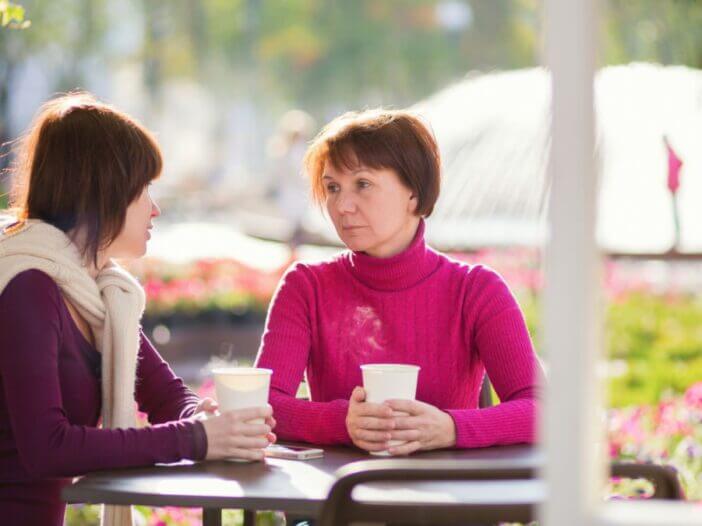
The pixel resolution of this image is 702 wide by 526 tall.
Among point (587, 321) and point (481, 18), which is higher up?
point (481, 18)

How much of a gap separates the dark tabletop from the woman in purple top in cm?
6

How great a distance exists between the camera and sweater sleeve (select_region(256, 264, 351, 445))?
259cm

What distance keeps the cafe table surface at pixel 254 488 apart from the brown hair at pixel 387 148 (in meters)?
0.79

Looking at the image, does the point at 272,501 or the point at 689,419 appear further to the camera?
the point at 689,419

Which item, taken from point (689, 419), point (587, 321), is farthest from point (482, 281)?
point (689, 419)

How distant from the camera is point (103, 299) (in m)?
2.56

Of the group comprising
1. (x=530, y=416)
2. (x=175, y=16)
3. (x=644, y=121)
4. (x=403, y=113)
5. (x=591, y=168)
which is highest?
(x=175, y=16)

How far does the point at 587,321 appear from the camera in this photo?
1275 mm

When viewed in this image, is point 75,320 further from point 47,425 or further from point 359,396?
point 359,396

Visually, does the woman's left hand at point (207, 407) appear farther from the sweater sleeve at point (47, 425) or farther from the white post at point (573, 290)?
the white post at point (573, 290)

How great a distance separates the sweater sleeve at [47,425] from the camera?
7.23ft

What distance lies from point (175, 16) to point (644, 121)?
34.3 metres

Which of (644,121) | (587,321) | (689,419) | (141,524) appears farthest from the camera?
(644,121)

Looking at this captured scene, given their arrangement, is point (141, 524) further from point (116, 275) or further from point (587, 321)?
point (587, 321)
